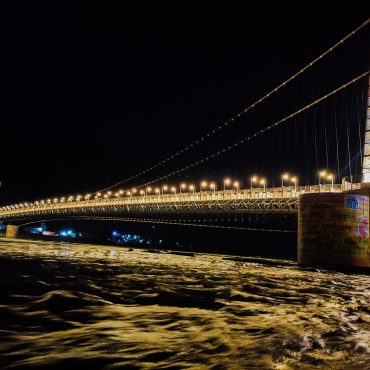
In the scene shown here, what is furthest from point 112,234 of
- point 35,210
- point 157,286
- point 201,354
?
point 201,354

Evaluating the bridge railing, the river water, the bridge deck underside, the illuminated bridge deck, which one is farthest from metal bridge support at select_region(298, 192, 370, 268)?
the river water

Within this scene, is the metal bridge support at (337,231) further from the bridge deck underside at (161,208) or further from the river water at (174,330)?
the river water at (174,330)

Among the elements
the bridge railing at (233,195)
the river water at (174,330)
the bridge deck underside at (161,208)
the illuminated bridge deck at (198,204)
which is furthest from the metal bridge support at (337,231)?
the river water at (174,330)

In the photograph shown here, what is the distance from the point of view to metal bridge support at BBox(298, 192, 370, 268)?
31.7 meters

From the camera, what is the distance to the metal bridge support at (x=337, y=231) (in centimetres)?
3166

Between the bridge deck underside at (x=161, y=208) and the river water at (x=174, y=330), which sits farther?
the bridge deck underside at (x=161, y=208)

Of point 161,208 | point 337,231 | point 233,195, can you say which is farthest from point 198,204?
point 337,231

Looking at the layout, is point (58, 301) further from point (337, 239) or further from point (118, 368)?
point (337, 239)

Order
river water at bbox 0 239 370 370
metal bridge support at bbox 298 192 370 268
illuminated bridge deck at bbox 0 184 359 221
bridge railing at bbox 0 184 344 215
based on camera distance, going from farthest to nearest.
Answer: illuminated bridge deck at bbox 0 184 359 221
bridge railing at bbox 0 184 344 215
metal bridge support at bbox 298 192 370 268
river water at bbox 0 239 370 370

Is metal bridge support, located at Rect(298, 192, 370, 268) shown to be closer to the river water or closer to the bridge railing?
the bridge railing

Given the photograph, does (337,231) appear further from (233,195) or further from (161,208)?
(161,208)

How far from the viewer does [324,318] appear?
9.59m

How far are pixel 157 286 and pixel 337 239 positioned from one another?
2131 centimetres

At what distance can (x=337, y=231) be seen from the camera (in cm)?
3195
